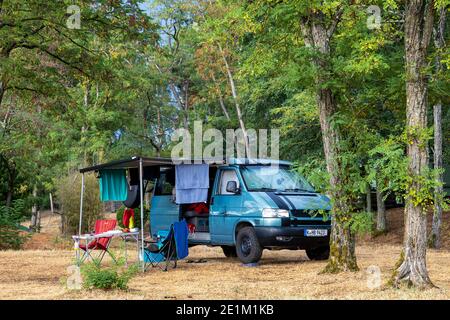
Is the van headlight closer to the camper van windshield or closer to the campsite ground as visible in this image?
the camper van windshield

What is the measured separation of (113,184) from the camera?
14.6 metres

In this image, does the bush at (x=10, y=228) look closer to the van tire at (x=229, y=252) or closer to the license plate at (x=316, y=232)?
the van tire at (x=229, y=252)

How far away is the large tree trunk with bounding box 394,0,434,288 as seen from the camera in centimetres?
855

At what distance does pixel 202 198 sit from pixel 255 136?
16760mm

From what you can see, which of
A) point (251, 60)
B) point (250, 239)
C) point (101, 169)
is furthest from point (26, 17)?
point (250, 239)

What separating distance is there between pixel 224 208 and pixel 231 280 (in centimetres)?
295

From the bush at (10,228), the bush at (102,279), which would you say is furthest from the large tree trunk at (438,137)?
the bush at (10,228)

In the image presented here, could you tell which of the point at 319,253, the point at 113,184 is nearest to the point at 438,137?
the point at 319,253

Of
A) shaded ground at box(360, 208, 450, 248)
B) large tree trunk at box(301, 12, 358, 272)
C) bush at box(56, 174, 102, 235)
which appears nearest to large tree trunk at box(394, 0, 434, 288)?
large tree trunk at box(301, 12, 358, 272)

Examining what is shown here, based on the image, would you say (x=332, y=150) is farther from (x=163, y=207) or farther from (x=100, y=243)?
(x=163, y=207)

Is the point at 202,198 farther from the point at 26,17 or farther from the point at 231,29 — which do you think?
the point at 26,17

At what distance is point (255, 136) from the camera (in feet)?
98.8

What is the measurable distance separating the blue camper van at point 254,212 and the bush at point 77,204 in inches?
339
